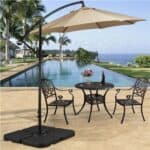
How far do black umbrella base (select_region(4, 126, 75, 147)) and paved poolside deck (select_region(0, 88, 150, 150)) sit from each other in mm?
96

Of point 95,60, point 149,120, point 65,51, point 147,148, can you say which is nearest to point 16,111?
point 149,120

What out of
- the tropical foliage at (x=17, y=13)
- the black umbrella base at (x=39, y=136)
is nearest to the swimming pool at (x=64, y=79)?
the tropical foliage at (x=17, y=13)

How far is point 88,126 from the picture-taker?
6.04m

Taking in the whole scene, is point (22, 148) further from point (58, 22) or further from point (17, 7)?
point (17, 7)

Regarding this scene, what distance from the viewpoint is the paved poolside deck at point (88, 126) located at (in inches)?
193

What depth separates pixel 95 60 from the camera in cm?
4184

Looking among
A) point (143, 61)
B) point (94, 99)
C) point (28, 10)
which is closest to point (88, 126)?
point (94, 99)

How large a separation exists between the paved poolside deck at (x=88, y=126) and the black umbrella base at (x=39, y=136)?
0.10 m

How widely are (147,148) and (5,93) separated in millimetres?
5977

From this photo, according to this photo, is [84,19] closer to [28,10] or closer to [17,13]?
[17,13]

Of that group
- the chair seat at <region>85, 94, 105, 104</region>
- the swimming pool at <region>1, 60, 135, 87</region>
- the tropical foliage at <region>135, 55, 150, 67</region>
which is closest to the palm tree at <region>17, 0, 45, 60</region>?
the swimming pool at <region>1, 60, 135, 87</region>

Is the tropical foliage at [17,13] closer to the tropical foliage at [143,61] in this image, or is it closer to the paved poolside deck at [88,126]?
the tropical foliage at [143,61]

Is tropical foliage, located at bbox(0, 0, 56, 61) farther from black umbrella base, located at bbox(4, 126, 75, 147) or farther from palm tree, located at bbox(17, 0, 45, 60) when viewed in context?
black umbrella base, located at bbox(4, 126, 75, 147)

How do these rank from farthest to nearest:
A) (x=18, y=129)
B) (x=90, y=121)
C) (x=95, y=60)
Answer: (x=95, y=60) < (x=90, y=121) < (x=18, y=129)
